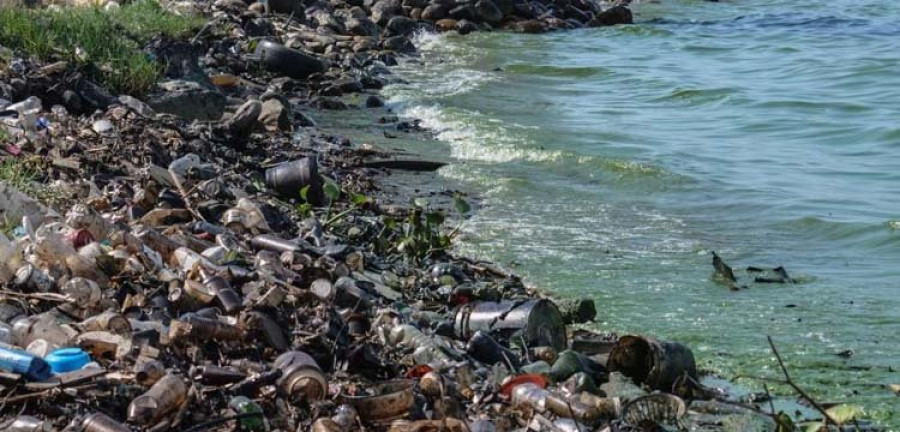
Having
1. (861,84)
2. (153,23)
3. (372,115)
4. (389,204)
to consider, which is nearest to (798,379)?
(389,204)

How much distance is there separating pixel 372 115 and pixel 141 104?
12.2ft

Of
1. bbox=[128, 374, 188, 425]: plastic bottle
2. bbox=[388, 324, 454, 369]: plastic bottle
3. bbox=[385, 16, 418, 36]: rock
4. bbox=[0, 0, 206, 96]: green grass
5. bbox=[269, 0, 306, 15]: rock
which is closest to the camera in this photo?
bbox=[128, 374, 188, 425]: plastic bottle

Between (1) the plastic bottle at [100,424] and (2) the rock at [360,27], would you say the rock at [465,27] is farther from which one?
(1) the plastic bottle at [100,424]

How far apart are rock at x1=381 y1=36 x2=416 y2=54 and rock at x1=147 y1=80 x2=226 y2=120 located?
23.4 feet

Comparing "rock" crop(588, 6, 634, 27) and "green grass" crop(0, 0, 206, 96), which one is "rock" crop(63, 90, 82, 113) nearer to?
"green grass" crop(0, 0, 206, 96)

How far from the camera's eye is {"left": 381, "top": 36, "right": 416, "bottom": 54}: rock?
17328 millimetres

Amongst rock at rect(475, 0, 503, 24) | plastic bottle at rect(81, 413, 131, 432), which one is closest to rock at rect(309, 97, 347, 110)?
rock at rect(475, 0, 503, 24)

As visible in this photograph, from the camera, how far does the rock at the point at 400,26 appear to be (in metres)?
18.6

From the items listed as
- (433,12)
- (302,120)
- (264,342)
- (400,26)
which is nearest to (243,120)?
(302,120)

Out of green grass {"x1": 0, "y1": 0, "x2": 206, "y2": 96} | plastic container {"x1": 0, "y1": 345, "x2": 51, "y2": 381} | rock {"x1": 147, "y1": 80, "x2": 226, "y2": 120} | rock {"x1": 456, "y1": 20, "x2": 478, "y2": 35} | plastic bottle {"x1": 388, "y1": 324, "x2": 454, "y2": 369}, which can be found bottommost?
rock {"x1": 456, "y1": 20, "x2": 478, "y2": 35}

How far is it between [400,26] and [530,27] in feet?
9.08

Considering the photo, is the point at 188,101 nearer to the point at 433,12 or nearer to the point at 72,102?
the point at 72,102

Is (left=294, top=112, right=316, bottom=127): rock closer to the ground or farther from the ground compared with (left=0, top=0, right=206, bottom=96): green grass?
closer to the ground

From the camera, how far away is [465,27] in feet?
65.8
